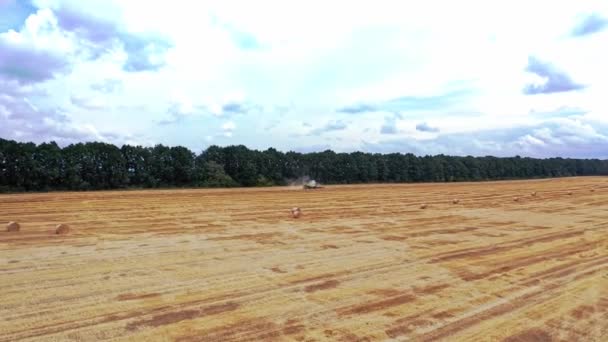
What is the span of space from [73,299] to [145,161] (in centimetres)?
2928

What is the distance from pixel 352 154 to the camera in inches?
2051

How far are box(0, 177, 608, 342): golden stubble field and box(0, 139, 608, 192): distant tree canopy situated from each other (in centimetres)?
1514

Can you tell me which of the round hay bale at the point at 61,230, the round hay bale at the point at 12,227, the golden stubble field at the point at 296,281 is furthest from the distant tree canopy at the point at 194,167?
the round hay bale at the point at 61,230

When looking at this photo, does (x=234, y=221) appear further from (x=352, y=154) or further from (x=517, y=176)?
(x=517, y=176)

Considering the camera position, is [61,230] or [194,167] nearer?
[61,230]

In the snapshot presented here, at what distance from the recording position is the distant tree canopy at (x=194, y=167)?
1115 inches

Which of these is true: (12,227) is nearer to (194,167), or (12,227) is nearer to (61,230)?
(61,230)

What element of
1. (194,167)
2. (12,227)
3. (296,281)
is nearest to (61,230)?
(12,227)

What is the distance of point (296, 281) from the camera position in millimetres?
7762

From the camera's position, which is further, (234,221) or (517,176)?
(517,176)

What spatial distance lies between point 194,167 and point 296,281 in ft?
100

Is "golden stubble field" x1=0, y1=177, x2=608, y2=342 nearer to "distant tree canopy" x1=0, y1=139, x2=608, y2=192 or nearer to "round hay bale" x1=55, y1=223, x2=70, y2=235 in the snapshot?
"round hay bale" x1=55, y1=223, x2=70, y2=235

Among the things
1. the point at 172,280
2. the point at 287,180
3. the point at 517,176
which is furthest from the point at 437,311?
the point at 517,176

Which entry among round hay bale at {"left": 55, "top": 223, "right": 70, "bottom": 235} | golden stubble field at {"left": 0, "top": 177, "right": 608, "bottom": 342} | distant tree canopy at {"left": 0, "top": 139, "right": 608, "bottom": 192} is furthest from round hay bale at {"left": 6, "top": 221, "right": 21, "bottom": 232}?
distant tree canopy at {"left": 0, "top": 139, "right": 608, "bottom": 192}
